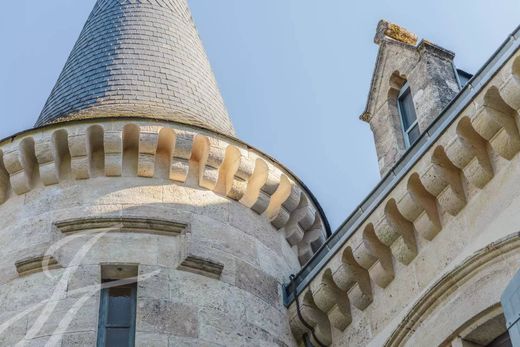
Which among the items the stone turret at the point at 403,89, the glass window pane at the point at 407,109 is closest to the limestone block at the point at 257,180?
the stone turret at the point at 403,89

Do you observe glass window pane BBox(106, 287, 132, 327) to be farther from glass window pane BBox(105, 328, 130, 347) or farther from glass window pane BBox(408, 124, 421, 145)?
glass window pane BBox(408, 124, 421, 145)

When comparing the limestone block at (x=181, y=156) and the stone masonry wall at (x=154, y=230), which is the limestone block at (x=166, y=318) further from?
the limestone block at (x=181, y=156)

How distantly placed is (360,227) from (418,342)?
4.74 ft

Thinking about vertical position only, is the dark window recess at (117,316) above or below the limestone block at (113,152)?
below

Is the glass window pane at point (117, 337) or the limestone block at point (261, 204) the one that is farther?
the limestone block at point (261, 204)

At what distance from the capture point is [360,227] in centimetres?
1093

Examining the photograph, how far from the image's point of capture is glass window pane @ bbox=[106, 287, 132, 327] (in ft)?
35.2

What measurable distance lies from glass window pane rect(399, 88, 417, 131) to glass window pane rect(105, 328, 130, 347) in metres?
4.37

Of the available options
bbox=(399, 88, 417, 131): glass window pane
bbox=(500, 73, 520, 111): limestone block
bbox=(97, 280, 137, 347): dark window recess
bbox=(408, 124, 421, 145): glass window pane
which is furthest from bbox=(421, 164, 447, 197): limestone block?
bbox=(399, 88, 417, 131): glass window pane

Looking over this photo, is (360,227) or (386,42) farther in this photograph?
(386,42)

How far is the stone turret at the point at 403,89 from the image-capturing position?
12641 millimetres

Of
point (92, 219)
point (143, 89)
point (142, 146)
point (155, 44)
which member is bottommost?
point (92, 219)

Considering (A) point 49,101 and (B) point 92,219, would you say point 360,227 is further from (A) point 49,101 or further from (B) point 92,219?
(A) point 49,101

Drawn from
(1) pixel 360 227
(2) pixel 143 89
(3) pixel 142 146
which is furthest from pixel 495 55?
(2) pixel 143 89
